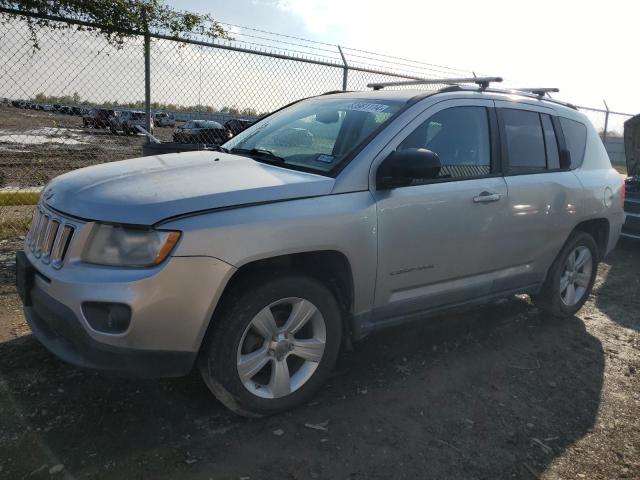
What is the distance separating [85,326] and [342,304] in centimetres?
139

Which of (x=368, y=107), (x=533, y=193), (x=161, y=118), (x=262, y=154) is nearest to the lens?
(x=262, y=154)

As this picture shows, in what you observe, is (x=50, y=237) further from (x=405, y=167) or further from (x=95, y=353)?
(x=405, y=167)

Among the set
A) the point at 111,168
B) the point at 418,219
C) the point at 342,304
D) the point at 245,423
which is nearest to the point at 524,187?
the point at 418,219

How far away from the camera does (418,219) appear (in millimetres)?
3203

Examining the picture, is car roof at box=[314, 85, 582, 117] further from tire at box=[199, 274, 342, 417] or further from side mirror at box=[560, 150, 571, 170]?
tire at box=[199, 274, 342, 417]

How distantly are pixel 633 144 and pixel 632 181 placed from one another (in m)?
0.75

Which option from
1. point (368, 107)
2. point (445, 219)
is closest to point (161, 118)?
point (368, 107)

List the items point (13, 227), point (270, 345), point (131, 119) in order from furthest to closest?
point (131, 119) → point (13, 227) → point (270, 345)

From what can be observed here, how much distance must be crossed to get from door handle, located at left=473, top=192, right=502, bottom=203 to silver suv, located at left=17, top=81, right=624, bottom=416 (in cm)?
1

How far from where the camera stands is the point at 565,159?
→ 4.36 metres

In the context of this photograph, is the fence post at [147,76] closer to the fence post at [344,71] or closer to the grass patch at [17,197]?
the grass patch at [17,197]

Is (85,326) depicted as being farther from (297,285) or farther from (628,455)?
→ (628,455)

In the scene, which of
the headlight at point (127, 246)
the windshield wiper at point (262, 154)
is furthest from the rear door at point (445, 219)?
the headlight at point (127, 246)

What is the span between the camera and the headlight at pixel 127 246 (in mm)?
2400
